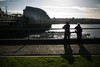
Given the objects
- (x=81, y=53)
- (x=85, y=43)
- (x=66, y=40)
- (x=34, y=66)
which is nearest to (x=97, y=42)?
(x=85, y=43)

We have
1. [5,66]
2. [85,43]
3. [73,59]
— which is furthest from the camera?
[85,43]

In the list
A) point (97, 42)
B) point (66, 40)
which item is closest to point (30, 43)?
point (66, 40)

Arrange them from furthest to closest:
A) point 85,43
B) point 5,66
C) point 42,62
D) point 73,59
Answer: point 85,43 → point 73,59 → point 42,62 → point 5,66

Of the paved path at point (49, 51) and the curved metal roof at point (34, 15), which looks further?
the curved metal roof at point (34, 15)

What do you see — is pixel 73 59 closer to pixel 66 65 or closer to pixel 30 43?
pixel 66 65

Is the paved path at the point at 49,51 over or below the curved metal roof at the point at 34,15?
over

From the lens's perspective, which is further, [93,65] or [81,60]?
[81,60]

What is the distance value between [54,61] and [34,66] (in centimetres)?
127

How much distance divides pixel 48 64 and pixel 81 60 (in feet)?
6.04

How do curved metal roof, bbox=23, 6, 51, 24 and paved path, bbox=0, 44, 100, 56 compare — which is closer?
paved path, bbox=0, 44, 100, 56

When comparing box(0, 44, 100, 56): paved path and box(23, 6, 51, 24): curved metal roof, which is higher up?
box(0, 44, 100, 56): paved path

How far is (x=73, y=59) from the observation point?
1050 cm

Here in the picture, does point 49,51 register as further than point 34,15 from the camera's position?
No

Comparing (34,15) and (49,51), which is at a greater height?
(49,51)
